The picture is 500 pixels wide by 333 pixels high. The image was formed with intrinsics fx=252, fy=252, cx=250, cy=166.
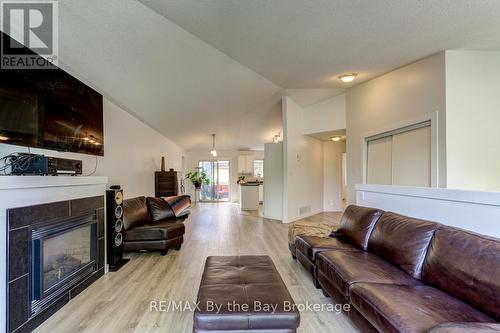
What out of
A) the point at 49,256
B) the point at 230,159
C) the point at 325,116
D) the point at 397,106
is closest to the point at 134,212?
the point at 49,256

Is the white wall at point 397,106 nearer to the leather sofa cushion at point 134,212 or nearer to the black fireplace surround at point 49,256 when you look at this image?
the leather sofa cushion at point 134,212

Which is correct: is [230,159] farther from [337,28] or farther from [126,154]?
[337,28]

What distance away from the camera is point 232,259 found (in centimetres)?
250

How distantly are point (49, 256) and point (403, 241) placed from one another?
129 inches

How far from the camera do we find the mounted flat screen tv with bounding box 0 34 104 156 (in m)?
2.06

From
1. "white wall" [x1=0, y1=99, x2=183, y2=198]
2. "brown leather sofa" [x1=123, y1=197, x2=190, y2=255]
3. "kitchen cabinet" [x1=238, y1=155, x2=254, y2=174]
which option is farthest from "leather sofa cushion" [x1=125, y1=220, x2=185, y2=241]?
"kitchen cabinet" [x1=238, y1=155, x2=254, y2=174]

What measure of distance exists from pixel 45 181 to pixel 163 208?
2.45m

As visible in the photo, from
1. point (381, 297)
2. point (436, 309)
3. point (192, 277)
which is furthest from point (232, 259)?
point (436, 309)

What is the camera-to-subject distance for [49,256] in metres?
2.42

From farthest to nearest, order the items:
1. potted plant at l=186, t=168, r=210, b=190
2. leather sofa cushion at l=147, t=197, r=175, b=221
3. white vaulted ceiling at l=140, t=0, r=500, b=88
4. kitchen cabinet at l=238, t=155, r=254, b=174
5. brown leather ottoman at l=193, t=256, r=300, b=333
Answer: kitchen cabinet at l=238, t=155, r=254, b=174 < potted plant at l=186, t=168, r=210, b=190 < leather sofa cushion at l=147, t=197, r=175, b=221 < white vaulted ceiling at l=140, t=0, r=500, b=88 < brown leather ottoman at l=193, t=256, r=300, b=333

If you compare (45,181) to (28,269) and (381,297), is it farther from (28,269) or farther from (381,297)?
(381,297)

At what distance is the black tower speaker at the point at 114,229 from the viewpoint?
3352 millimetres

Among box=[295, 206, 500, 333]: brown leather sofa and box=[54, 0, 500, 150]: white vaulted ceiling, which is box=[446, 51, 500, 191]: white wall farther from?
box=[295, 206, 500, 333]: brown leather sofa

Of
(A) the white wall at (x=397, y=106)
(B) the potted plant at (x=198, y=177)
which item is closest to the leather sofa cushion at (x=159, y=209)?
(A) the white wall at (x=397, y=106)
